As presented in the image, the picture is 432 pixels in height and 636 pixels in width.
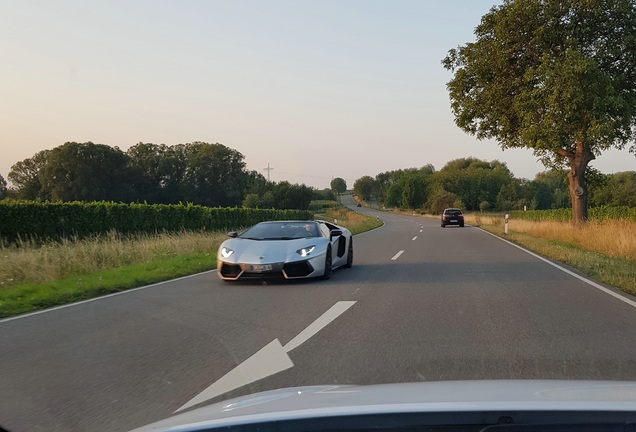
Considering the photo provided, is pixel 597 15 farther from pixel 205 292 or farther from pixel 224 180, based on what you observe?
pixel 224 180

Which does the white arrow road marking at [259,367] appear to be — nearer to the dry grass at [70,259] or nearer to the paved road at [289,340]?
the paved road at [289,340]

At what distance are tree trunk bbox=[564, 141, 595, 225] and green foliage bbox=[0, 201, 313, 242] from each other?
19.6 m

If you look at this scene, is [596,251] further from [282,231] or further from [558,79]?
[282,231]

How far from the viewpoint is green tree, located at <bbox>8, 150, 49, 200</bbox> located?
7500 cm

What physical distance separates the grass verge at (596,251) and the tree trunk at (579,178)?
109 centimetres

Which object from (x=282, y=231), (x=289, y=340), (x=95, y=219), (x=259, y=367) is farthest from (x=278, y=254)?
(x=95, y=219)

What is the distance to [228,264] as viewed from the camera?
11.1 metres

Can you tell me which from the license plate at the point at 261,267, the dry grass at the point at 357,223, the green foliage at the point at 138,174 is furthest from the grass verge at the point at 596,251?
the green foliage at the point at 138,174

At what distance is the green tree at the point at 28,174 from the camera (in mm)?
75000

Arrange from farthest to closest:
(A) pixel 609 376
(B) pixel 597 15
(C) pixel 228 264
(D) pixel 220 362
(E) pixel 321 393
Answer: (B) pixel 597 15 < (C) pixel 228 264 < (D) pixel 220 362 < (A) pixel 609 376 < (E) pixel 321 393

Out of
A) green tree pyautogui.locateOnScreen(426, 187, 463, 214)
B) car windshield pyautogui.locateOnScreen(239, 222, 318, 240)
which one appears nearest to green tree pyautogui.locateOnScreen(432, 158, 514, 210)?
green tree pyautogui.locateOnScreen(426, 187, 463, 214)

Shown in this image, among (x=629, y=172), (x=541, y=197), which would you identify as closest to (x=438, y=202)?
(x=629, y=172)

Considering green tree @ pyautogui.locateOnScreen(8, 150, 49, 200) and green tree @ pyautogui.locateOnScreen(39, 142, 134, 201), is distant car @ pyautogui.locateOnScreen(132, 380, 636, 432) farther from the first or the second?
green tree @ pyautogui.locateOnScreen(8, 150, 49, 200)

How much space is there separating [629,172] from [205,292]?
115099 millimetres
